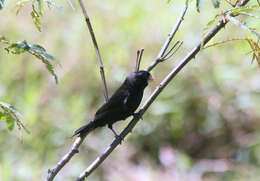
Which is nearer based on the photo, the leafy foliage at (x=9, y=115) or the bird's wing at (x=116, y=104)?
the leafy foliage at (x=9, y=115)

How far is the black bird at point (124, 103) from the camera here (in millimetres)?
2930

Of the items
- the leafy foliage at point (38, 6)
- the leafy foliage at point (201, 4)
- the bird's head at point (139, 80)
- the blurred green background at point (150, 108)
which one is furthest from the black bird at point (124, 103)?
the blurred green background at point (150, 108)

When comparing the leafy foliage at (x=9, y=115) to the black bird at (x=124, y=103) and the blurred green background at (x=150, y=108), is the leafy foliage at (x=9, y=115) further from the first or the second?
the blurred green background at (x=150, y=108)

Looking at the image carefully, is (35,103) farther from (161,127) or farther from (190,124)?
(190,124)

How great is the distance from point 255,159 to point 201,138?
80 centimetres

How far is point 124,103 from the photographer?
2.97 m

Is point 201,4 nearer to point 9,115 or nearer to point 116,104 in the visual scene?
point 9,115

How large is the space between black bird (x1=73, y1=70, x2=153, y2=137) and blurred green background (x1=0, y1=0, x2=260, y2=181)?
1.88m

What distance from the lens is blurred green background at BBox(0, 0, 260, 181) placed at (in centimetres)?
500

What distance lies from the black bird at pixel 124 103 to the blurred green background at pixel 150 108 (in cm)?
188

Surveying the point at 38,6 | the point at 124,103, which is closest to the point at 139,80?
the point at 124,103

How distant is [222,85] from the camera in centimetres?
524

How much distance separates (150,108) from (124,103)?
2338 mm

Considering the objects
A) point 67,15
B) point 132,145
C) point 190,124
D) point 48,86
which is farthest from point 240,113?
point 67,15
